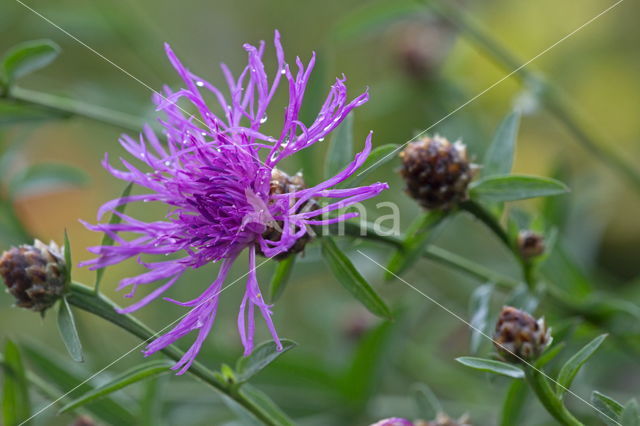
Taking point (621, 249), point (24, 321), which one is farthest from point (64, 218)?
point (621, 249)

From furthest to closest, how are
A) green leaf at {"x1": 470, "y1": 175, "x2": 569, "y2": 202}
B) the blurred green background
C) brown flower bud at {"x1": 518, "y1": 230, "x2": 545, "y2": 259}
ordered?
the blurred green background, brown flower bud at {"x1": 518, "y1": 230, "x2": 545, "y2": 259}, green leaf at {"x1": 470, "y1": 175, "x2": 569, "y2": 202}

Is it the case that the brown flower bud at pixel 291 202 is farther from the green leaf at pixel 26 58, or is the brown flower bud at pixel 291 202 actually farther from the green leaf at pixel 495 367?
the green leaf at pixel 26 58

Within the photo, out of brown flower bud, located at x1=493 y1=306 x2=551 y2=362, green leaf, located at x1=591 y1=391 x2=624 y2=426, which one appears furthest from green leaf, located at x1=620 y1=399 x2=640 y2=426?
brown flower bud, located at x1=493 y1=306 x2=551 y2=362

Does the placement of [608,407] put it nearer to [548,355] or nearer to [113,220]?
[548,355]

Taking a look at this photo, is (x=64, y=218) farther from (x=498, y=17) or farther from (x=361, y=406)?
(x=498, y=17)

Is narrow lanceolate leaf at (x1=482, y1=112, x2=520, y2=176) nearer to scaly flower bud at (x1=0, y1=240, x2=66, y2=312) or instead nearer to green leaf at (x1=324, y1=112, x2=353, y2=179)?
green leaf at (x1=324, y1=112, x2=353, y2=179)

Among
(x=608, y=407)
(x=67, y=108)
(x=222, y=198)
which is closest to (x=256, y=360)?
(x=222, y=198)
